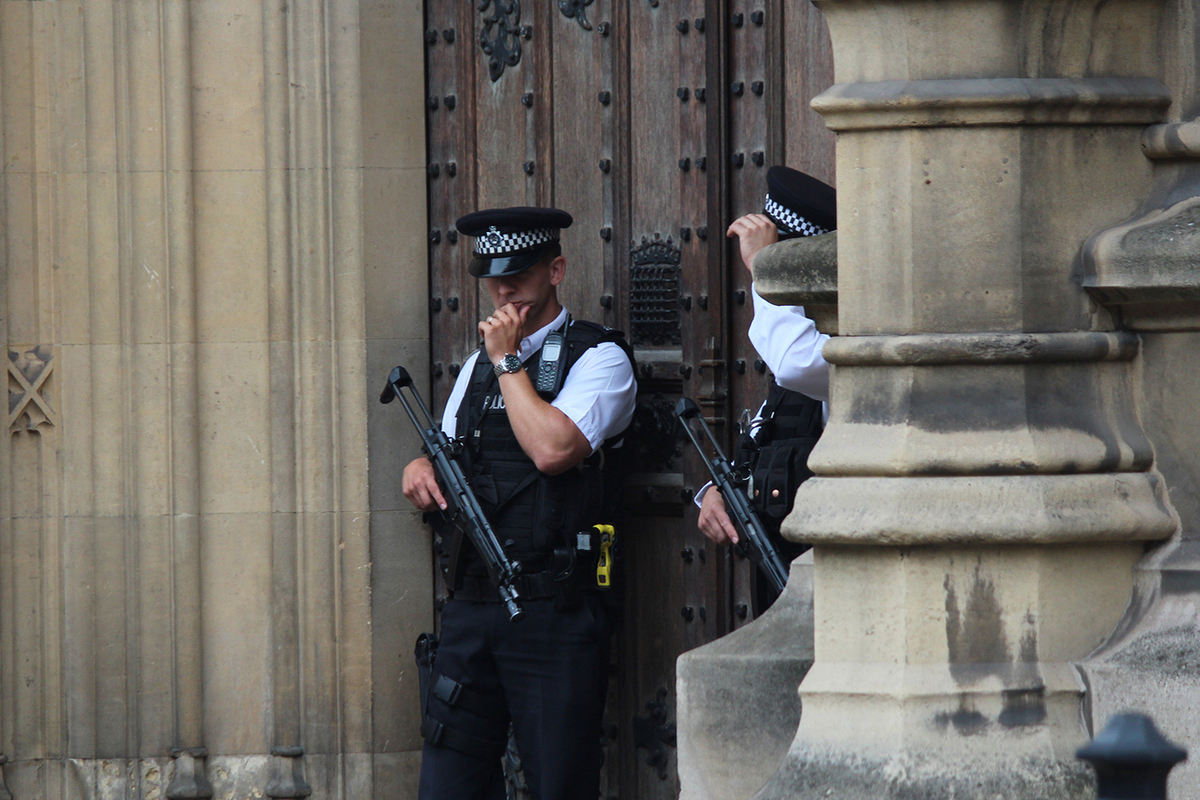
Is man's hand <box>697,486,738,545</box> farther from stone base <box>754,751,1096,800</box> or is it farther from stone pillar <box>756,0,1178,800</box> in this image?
stone base <box>754,751,1096,800</box>

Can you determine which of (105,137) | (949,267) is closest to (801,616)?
(949,267)

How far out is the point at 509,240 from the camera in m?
4.44

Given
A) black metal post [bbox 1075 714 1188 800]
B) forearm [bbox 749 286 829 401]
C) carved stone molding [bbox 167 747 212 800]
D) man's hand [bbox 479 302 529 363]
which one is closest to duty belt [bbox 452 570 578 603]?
man's hand [bbox 479 302 529 363]

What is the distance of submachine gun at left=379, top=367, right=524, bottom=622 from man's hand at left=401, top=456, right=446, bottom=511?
0.14 feet

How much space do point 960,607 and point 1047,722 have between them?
0.63ft

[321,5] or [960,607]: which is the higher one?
[321,5]

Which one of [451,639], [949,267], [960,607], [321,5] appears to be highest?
[321,5]

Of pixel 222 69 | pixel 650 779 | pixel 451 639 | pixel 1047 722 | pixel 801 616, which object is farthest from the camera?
pixel 222 69

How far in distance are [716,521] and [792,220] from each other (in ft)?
2.44

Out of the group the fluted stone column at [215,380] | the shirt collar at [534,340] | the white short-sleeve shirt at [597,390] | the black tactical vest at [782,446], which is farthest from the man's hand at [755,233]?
the fluted stone column at [215,380]

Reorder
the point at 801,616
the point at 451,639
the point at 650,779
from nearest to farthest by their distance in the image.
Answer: the point at 801,616, the point at 451,639, the point at 650,779

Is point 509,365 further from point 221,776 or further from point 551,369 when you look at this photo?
point 221,776

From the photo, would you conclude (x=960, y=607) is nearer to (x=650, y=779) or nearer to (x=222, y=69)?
(x=650, y=779)

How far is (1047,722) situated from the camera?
252cm
